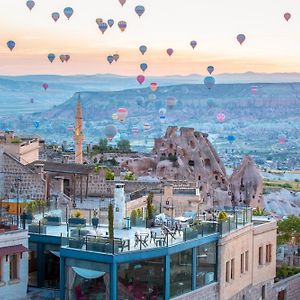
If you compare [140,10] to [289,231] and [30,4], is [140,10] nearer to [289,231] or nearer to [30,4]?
[30,4]

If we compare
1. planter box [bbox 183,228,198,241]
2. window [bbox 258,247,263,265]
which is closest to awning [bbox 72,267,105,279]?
planter box [bbox 183,228,198,241]

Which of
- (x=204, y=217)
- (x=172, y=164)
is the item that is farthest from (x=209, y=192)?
(x=204, y=217)

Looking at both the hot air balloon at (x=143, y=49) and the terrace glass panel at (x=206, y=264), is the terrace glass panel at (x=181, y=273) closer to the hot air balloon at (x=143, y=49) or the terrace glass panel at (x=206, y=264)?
the terrace glass panel at (x=206, y=264)

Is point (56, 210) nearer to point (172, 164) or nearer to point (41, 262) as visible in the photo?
point (41, 262)

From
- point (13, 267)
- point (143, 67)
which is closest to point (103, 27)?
point (143, 67)

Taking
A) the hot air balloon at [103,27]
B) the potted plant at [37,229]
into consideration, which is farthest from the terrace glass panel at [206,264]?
the hot air balloon at [103,27]
